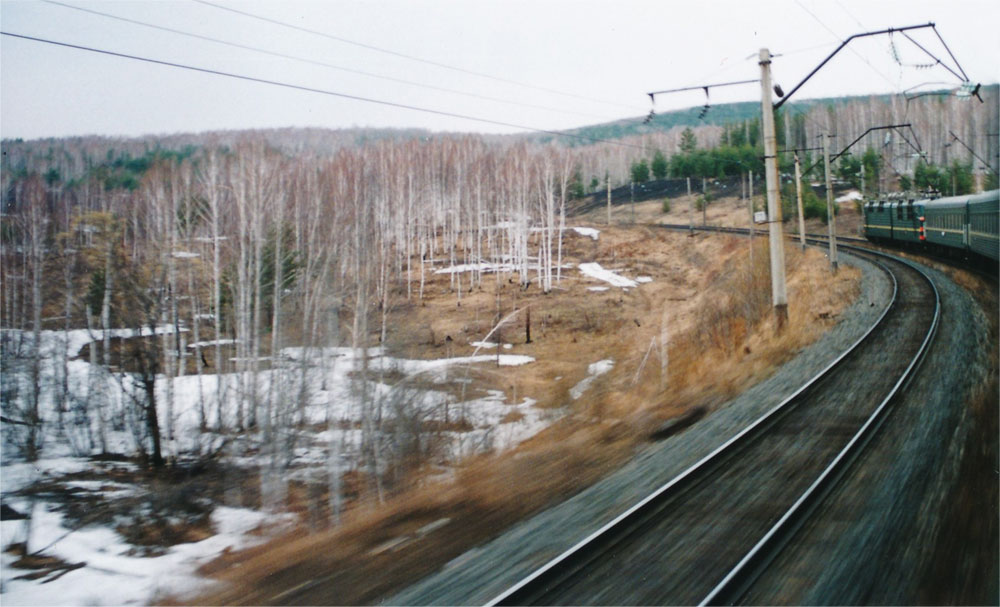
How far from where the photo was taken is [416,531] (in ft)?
20.7

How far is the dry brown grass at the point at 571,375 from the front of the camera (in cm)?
581

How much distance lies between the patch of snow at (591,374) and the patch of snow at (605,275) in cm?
1074

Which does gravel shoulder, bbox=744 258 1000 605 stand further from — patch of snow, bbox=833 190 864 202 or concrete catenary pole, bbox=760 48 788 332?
patch of snow, bbox=833 190 864 202

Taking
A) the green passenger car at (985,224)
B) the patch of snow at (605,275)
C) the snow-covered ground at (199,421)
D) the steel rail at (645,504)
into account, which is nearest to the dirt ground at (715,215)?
the patch of snow at (605,275)

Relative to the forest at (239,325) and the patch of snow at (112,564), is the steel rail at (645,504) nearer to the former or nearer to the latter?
the patch of snow at (112,564)

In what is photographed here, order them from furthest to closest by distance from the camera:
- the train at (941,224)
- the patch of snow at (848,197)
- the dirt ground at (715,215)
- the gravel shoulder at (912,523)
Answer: the patch of snow at (848,197) → the dirt ground at (715,215) → the train at (941,224) → the gravel shoulder at (912,523)

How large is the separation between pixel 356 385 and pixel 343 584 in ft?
43.0

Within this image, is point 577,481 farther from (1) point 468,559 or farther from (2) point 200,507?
(2) point 200,507

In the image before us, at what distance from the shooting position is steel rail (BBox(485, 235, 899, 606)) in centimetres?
464

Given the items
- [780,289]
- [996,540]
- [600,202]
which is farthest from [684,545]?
[600,202]

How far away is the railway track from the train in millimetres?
11169

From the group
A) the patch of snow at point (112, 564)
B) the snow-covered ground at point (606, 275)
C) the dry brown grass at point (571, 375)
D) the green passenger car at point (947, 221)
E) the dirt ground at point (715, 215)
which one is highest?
the dirt ground at point (715, 215)

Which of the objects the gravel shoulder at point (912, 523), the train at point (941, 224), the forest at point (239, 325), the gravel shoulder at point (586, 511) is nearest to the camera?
the gravel shoulder at point (912, 523)

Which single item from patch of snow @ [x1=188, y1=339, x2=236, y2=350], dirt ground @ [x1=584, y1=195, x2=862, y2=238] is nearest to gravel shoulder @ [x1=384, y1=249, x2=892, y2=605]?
patch of snow @ [x1=188, y1=339, x2=236, y2=350]
